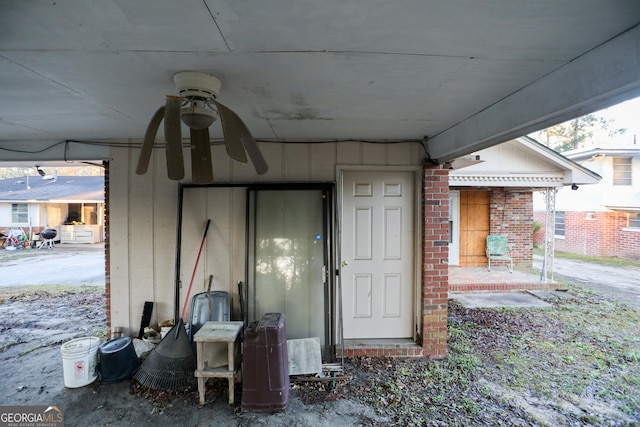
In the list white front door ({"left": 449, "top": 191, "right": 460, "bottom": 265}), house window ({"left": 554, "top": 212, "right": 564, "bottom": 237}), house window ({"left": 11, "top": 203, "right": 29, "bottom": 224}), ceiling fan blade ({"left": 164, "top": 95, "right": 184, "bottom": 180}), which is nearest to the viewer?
ceiling fan blade ({"left": 164, "top": 95, "right": 184, "bottom": 180})

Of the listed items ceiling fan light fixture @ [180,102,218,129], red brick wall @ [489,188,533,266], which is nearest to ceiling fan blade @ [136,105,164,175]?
ceiling fan light fixture @ [180,102,218,129]

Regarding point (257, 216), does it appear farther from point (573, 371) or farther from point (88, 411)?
point (573, 371)

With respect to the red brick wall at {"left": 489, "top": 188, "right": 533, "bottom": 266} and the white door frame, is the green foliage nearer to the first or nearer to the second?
the red brick wall at {"left": 489, "top": 188, "right": 533, "bottom": 266}

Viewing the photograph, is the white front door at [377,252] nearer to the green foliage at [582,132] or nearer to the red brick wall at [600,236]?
the red brick wall at [600,236]

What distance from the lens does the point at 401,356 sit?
3449mm

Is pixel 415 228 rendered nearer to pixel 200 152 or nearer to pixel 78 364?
pixel 200 152

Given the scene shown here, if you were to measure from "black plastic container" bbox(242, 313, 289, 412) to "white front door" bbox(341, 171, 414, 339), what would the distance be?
118 cm

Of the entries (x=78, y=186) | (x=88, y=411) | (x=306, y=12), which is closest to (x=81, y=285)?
(x=88, y=411)

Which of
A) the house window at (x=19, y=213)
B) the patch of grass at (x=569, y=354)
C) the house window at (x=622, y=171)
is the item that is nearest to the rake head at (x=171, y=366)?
the patch of grass at (x=569, y=354)

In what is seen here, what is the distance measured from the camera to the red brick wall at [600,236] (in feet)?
32.7

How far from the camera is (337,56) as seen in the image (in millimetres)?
1568

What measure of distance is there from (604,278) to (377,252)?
743cm

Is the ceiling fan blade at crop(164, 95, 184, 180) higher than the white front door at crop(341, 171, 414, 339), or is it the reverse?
the ceiling fan blade at crop(164, 95, 184, 180)

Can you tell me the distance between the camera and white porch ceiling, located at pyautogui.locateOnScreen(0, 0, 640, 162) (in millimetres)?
1202
